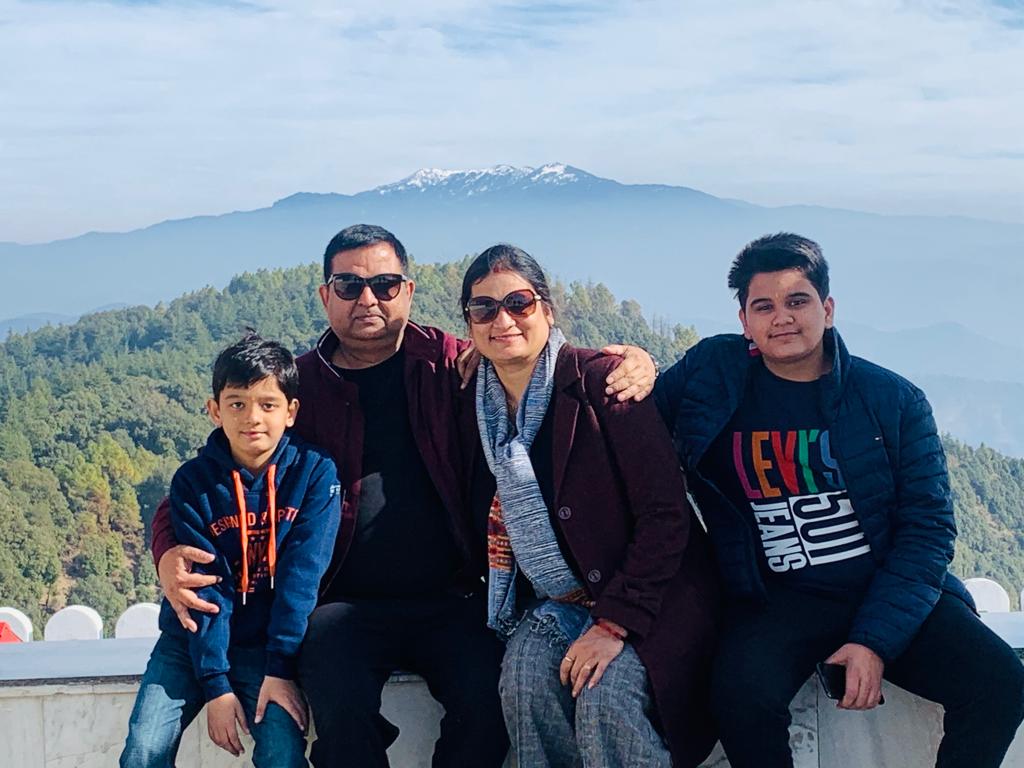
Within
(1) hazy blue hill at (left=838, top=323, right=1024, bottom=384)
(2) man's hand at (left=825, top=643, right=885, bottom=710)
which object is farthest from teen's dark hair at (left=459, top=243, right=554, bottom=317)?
(1) hazy blue hill at (left=838, top=323, right=1024, bottom=384)

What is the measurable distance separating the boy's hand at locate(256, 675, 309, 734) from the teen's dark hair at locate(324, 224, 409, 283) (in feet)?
3.84

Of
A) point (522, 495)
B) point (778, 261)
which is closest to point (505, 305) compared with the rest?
point (522, 495)

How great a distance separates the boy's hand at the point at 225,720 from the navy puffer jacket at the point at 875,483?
1273mm

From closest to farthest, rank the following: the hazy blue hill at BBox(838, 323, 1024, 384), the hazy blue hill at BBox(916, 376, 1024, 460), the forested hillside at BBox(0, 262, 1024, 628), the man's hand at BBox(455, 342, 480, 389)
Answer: the man's hand at BBox(455, 342, 480, 389) → the forested hillside at BBox(0, 262, 1024, 628) → the hazy blue hill at BBox(916, 376, 1024, 460) → the hazy blue hill at BBox(838, 323, 1024, 384)

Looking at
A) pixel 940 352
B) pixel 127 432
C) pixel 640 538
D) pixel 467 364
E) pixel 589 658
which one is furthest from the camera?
pixel 940 352

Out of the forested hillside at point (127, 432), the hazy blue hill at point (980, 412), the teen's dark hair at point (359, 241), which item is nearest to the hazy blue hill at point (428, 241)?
the hazy blue hill at point (980, 412)

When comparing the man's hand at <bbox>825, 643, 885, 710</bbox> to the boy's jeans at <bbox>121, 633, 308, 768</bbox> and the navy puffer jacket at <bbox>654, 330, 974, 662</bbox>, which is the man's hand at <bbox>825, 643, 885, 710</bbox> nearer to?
the navy puffer jacket at <bbox>654, 330, 974, 662</bbox>

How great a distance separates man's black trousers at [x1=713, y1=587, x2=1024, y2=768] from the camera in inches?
111

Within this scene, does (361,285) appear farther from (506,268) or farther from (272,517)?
(272,517)

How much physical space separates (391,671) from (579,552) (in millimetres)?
581

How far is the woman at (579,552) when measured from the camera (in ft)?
9.30

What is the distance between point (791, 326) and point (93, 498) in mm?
44567

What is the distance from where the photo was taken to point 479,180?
160000mm

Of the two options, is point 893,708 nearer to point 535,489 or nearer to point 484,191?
point 535,489
